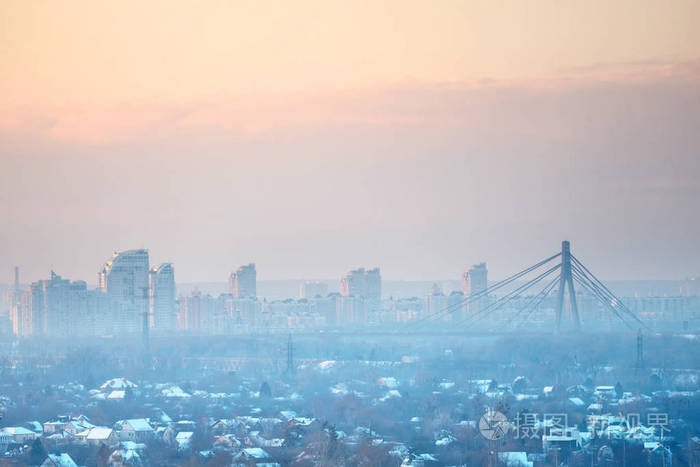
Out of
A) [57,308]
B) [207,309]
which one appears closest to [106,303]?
[57,308]

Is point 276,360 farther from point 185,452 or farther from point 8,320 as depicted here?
point 8,320

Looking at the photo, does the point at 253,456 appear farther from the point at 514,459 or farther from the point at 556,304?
the point at 556,304

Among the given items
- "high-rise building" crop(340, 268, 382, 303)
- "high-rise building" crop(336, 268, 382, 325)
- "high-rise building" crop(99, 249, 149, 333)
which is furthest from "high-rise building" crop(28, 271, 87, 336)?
"high-rise building" crop(340, 268, 382, 303)

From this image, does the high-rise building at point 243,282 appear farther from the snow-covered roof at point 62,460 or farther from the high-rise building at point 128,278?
the snow-covered roof at point 62,460

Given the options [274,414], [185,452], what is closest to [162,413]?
[274,414]

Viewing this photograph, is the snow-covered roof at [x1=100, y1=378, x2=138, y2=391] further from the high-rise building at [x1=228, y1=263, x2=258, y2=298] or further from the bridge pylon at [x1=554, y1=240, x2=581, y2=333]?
the high-rise building at [x1=228, y1=263, x2=258, y2=298]

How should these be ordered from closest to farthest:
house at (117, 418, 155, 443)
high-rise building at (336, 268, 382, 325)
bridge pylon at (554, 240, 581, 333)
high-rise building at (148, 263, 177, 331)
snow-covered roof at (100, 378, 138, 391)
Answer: house at (117, 418, 155, 443) → snow-covered roof at (100, 378, 138, 391) → bridge pylon at (554, 240, 581, 333) → high-rise building at (148, 263, 177, 331) → high-rise building at (336, 268, 382, 325)


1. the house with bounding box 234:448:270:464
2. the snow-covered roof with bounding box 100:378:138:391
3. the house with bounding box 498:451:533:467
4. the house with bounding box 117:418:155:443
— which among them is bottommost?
the house with bounding box 498:451:533:467
